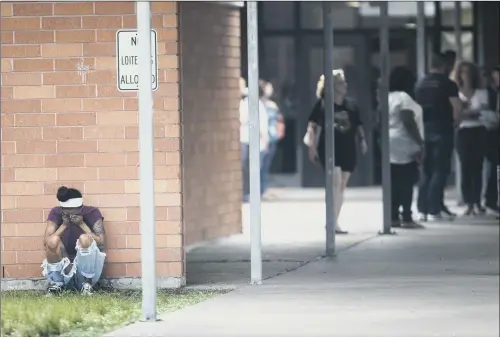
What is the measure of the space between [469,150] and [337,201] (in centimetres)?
277

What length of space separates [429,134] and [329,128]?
3.51 meters

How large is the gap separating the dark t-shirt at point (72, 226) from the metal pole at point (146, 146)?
200 centimetres

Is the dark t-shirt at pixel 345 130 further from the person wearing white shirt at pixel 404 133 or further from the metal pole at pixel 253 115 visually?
the metal pole at pixel 253 115

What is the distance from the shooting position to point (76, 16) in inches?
506

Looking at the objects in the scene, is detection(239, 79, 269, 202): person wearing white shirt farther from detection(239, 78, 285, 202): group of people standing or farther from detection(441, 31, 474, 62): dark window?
detection(441, 31, 474, 62): dark window

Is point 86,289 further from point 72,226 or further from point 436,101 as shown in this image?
point 436,101

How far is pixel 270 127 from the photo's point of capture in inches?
966

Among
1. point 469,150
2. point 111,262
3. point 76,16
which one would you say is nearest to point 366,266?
point 111,262

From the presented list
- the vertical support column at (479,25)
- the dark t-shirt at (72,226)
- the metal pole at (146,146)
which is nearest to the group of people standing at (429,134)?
the dark t-shirt at (72,226)

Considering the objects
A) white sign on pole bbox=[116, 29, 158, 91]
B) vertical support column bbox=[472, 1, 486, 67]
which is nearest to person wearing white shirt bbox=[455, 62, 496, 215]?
vertical support column bbox=[472, 1, 486, 67]

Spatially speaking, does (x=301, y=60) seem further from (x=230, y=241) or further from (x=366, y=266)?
(x=366, y=266)

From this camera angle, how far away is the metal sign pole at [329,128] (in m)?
15.6

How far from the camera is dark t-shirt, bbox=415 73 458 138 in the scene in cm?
1864

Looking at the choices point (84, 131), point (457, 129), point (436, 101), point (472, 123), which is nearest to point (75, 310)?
point (84, 131)
